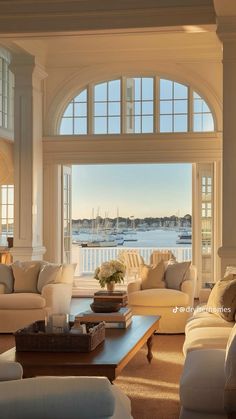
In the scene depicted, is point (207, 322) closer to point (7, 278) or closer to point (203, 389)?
point (203, 389)

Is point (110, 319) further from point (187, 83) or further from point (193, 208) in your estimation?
point (187, 83)

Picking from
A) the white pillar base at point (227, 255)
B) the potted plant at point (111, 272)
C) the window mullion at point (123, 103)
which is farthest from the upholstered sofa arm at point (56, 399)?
the window mullion at point (123, 103)

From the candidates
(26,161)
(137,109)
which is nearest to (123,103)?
(137,109)

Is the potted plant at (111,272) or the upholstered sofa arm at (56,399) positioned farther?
the potted plant at (111,272)

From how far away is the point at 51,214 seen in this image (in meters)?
11.8

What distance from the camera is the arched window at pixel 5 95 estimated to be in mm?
13406

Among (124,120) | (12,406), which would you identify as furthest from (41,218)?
(12,406)

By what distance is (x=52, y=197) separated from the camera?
1177cm

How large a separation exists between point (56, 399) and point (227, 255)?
227 inches

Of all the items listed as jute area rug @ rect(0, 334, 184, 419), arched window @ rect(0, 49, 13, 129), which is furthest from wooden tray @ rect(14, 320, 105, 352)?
arched window @ rect(0, 49, 13, 129)

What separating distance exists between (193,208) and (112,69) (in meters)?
2.78

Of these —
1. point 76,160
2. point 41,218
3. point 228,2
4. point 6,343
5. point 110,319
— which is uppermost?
point 228,2

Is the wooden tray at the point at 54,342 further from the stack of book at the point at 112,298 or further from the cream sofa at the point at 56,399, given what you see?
the cream sofa at the point at 56,399

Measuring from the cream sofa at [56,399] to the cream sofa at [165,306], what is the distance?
5814mm
